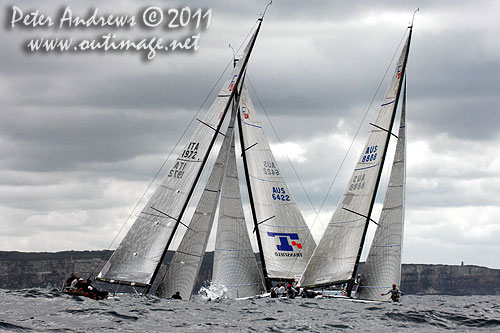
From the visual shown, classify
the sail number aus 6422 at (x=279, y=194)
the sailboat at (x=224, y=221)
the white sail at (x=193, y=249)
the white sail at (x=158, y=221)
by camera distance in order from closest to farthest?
the white sail at (x=158, y=221) < the sailboat at (x=224, y=221) < the white sail at (x=193, y=249) < the sail number aus 6422 at (x=279, y=194)

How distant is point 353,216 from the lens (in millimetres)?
36562

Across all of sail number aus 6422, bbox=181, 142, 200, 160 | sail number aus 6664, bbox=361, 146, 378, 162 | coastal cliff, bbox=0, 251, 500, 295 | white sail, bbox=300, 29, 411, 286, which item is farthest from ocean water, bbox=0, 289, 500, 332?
coastal cliff, bbox=0, 251, 500, 295

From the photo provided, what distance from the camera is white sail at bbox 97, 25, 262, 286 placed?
33219mm

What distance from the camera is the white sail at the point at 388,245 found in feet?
115

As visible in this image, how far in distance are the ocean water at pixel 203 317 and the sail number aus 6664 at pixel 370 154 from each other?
7.19m

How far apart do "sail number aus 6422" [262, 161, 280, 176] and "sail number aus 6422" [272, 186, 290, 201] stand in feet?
2.64

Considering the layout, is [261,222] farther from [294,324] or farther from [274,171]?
[294,324]

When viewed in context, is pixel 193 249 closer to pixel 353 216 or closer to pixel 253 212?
pixel 253 212

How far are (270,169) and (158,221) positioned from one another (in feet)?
30.5

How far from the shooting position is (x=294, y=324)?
24594mm

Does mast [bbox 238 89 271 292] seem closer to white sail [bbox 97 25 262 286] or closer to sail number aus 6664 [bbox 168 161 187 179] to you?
white sail [bbox 97 25 262 286]

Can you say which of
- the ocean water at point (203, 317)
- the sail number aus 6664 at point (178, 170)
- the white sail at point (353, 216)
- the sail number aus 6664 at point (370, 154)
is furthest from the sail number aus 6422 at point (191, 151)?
the sail number aus 6664 at point (370, 154)

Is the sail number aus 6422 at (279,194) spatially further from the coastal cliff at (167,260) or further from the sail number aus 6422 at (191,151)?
the coastal cliff at (167,260)

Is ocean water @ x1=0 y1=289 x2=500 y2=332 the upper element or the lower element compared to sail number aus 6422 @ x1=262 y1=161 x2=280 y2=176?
lower
